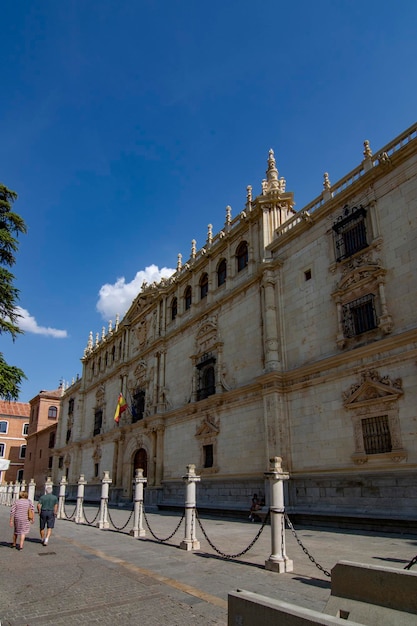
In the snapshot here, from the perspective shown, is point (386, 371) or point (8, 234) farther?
point (8, 234)

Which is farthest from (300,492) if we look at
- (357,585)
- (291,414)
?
(357,585)

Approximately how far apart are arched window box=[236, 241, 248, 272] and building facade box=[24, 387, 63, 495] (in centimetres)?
3419

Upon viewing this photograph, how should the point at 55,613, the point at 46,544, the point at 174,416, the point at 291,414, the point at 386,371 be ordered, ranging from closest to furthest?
the point at 55,613 → the point at 46,544 → the point at 386,371 → the point at 291,414 → the point at 174,416

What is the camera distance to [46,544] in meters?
11.3

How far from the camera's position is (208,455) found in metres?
20.5

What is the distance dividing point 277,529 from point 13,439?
2355 inches

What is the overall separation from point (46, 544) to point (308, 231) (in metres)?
13.8

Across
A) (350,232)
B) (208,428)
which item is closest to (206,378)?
(208,428)

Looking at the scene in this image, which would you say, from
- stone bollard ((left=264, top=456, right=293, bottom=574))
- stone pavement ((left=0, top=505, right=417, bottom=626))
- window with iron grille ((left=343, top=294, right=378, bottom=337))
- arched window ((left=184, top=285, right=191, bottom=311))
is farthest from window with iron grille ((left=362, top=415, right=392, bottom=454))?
arched window ((left=184, top=285, right=191, bottom=311))

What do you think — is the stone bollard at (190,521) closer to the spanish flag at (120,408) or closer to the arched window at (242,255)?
the arched window at (242,255)

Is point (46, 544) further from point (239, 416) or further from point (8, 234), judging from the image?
point (8, 234)

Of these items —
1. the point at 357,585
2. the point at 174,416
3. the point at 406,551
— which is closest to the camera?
the point at 357,585

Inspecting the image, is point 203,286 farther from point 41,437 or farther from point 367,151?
point 41,437

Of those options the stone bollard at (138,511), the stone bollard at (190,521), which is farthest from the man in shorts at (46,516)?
the stone bollard at (190,521)
